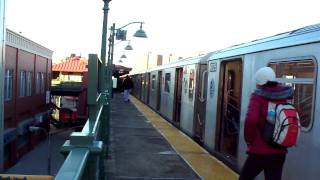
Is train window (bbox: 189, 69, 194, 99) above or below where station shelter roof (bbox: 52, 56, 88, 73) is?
below

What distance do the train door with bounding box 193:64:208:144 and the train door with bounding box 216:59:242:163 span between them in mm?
1636

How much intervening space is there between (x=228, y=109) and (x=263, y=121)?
17.7 feet

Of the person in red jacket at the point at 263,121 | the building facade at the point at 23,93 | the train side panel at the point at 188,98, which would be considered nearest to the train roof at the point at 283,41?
the person in red jacket at the point at 263,121

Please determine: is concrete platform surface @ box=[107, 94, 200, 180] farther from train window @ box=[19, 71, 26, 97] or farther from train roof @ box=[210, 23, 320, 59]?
train window @ box=[19, 71, 26, 97]

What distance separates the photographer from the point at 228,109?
1076 centimetres

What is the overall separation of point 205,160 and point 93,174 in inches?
268

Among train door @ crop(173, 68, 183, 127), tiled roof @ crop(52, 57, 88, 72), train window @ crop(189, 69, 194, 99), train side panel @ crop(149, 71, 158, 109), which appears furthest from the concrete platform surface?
tiled roof @ crop(52, 57, 88, 72)

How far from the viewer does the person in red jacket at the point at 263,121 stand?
5363 millimetres

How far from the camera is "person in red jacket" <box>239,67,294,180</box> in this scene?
5.36 meters

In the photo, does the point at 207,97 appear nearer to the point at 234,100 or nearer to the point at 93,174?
the point at 234,100

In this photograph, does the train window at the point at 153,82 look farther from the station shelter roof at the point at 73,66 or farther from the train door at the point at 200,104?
the station shelter roof at the point at 73,66

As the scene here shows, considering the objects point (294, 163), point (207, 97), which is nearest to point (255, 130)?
point (294, 163)

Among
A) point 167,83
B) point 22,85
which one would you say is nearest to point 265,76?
point 167,83

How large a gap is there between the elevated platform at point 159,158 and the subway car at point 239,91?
321 millimetres
